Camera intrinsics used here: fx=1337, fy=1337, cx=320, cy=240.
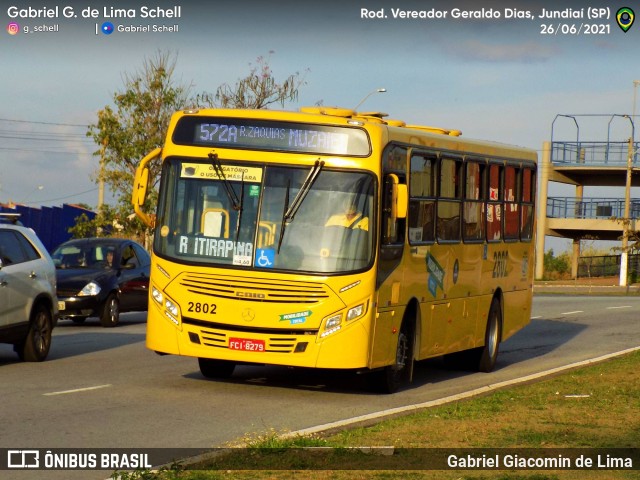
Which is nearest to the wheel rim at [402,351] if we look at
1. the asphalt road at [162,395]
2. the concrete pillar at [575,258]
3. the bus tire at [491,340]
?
the asphalt road at [162,395]

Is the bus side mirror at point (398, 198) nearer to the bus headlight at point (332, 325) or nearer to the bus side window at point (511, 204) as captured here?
the bus headlight at point (332, 325)

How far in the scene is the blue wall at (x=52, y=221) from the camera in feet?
148

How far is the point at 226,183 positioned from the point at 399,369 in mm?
3093

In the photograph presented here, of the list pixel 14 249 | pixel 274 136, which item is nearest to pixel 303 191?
pixel 274 136

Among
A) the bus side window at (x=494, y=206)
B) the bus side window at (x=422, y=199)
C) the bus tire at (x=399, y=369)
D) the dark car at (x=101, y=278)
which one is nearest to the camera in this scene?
the bus tire at (x=399, y=369)

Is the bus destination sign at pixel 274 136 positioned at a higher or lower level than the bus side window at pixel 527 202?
higher

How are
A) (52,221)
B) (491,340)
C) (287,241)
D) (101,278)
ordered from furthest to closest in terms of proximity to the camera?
1. (52,221)
2. (101,278)
3. (491,340)
4. (287,241)

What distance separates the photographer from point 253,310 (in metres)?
14.6

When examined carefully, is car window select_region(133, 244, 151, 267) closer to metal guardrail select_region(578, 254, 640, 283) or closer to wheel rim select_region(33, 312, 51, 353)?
wheel rim select_region(33, 312, 51, 353)

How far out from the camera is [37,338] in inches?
704

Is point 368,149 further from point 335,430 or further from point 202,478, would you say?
point 202,478

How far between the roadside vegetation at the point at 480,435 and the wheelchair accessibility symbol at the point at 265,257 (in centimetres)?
251

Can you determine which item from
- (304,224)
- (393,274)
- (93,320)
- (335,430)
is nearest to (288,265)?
(304,224)

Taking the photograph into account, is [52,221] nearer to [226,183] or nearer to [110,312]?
[110,312]
